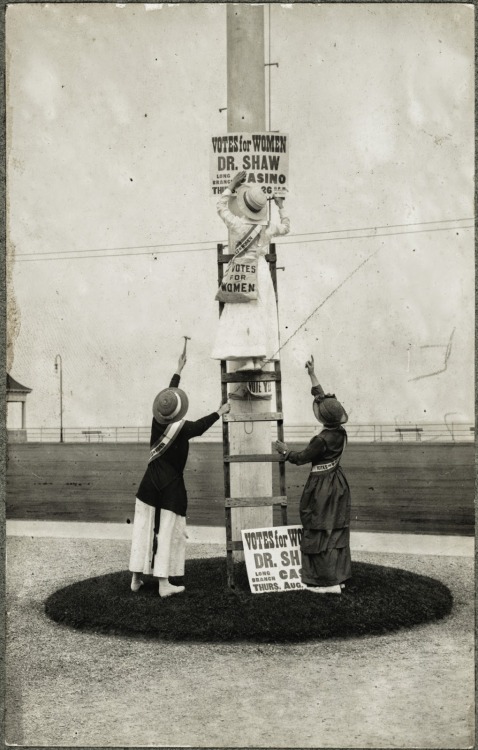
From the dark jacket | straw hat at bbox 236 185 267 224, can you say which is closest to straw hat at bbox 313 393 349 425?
the dark jacket

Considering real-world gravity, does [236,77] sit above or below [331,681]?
above

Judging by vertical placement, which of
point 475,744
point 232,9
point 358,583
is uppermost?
point 232,9

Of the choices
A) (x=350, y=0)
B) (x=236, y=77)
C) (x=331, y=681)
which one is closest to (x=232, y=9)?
(x=236, y=77)

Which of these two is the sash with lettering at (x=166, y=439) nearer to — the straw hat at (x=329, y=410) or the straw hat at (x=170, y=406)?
the straw hat at (x=170, y=406)

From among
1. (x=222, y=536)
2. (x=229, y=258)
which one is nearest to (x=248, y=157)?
(x=229, y=258)

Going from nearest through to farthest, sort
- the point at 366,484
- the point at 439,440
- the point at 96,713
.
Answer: the point at 96,713 < the point at 439,440 < the point at 366,484

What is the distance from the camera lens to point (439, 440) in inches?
374

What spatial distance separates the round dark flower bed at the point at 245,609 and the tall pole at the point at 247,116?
695 mm

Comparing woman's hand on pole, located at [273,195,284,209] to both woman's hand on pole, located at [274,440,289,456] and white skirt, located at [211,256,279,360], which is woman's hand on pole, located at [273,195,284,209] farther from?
woman's hand on pole, located at [274,440,289,456]

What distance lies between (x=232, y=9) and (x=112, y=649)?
5.36 metres

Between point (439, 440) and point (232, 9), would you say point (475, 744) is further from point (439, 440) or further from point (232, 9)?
point (232, 9)

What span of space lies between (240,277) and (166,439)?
150 centimetres

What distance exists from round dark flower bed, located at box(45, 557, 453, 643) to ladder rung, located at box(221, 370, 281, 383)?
1.71m

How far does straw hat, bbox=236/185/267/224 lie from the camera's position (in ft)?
25.9
